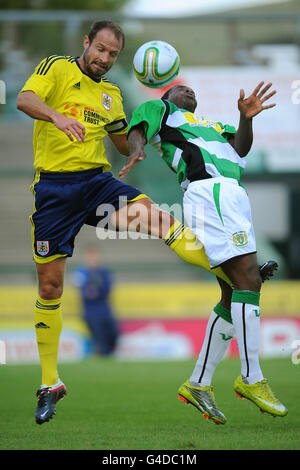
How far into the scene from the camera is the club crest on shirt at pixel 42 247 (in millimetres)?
5309

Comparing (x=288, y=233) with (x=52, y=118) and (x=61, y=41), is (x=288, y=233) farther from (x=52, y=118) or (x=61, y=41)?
(x=52, y=118)

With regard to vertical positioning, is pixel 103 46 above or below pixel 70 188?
above

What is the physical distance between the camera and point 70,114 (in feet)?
17.2

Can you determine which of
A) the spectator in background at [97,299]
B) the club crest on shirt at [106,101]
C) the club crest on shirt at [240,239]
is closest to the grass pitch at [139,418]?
the club crest on shirt at [240,239]

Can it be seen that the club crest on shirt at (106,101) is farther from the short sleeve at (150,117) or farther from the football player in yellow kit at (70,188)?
the short sleeve at (150,117)

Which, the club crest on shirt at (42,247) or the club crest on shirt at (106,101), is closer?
the club crest on shirt at (42,247)

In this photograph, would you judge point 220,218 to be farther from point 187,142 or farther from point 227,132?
point 227,132

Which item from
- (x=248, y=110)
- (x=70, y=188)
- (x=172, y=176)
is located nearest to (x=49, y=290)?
(x=70, y=188)

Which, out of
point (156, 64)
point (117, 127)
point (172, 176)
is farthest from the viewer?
point (172, 176)

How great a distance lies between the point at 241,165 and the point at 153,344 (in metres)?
8.81

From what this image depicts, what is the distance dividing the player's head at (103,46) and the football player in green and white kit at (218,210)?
51 centimetres

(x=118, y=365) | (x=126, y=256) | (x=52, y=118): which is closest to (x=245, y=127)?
(x=52, y=118)

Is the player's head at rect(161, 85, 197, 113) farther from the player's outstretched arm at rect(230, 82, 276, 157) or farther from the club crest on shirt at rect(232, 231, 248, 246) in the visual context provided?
the club crest on shirt at rect(232, 231, 248, 246)

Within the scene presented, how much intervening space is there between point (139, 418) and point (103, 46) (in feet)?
9.06
